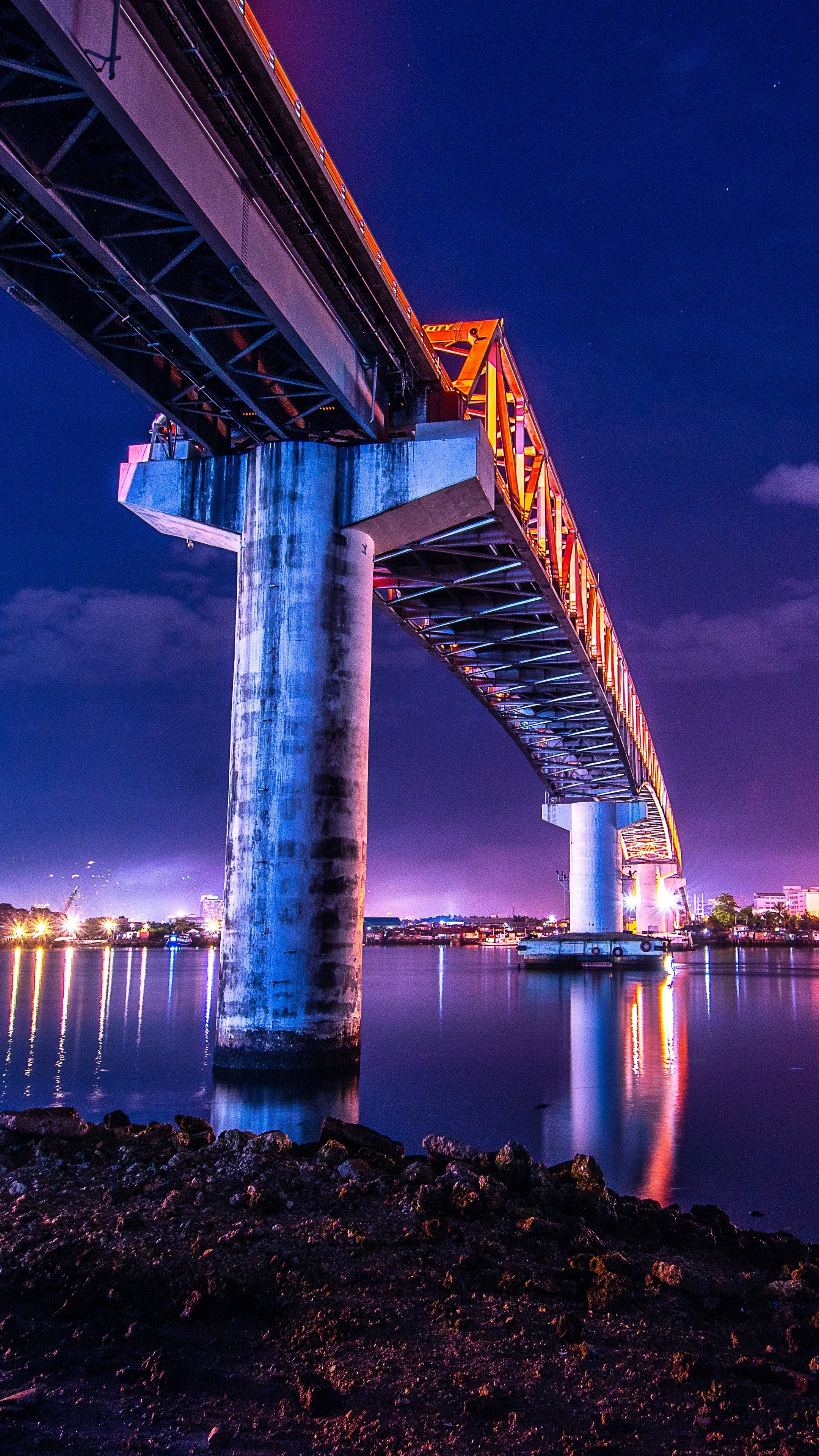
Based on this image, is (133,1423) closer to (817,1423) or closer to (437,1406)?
(437,1406)

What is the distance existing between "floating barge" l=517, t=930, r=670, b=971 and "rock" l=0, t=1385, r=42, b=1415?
72.5 meters

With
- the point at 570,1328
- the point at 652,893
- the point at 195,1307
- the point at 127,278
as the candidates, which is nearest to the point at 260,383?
the point at 127,278

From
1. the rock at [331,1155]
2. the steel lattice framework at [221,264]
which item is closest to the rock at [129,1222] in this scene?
the rock at [331,1155]

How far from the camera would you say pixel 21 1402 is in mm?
5500

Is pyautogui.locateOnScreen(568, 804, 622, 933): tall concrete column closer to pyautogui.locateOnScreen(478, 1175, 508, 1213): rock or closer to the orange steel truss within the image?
the orange steel truss

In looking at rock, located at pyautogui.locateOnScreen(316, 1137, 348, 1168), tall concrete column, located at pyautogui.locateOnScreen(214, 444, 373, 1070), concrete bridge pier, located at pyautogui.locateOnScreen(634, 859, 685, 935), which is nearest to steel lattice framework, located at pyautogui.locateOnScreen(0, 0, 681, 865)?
tall concrete column, located at pyautogui.locateOnScreen(214, 444, 373, 1070)

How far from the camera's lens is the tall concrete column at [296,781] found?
754 inches

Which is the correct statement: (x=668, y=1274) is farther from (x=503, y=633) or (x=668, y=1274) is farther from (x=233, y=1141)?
(x=503, y=633)

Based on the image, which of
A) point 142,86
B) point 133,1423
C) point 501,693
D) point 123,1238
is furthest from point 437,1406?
point 501,693

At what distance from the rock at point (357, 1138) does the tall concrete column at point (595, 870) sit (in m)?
66.2

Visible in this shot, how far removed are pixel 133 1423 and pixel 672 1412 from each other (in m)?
2.97

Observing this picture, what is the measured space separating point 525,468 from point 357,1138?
2769 centimetres

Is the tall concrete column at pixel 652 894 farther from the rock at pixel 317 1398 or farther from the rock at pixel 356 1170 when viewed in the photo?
the rock at pixel 317 1398

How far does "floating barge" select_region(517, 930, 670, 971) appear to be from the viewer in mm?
76438
